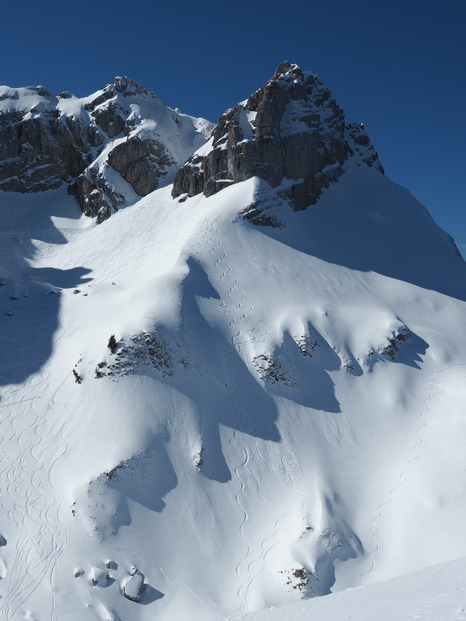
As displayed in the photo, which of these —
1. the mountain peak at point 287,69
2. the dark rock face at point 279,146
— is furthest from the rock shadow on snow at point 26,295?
the mountain peak at point 287,69

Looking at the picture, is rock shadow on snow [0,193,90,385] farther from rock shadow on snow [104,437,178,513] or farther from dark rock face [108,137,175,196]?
dark rock face [108,137,175,196]

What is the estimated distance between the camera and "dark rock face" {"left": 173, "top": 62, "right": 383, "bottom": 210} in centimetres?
5716

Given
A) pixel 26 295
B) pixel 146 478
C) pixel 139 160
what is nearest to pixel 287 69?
pixel 139 160

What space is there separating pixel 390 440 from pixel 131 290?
2662 centimetres

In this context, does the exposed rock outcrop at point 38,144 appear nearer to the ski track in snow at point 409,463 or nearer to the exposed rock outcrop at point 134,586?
the ski track in snow at point 409,463

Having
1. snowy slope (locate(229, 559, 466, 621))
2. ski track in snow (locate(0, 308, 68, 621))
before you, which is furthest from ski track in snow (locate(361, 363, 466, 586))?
ski track in snow (locate(0, 308, 68, 621))

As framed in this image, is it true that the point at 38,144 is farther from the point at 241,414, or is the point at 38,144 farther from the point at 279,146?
the point at 241,414

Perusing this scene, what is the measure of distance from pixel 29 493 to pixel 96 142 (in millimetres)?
67632

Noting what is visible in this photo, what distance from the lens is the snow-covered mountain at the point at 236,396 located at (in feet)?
87.1

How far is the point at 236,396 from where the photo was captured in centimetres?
3625

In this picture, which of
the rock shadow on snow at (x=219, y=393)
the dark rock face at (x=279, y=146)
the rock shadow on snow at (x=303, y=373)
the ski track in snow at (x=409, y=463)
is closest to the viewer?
the ski track in snow at (x=409, y=463)

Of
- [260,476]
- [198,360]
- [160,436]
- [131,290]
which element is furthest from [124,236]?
[260,476]

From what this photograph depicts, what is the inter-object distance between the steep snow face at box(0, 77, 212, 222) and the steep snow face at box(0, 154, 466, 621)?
2195 centimetres

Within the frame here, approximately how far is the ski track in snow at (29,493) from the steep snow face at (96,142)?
139 feet
